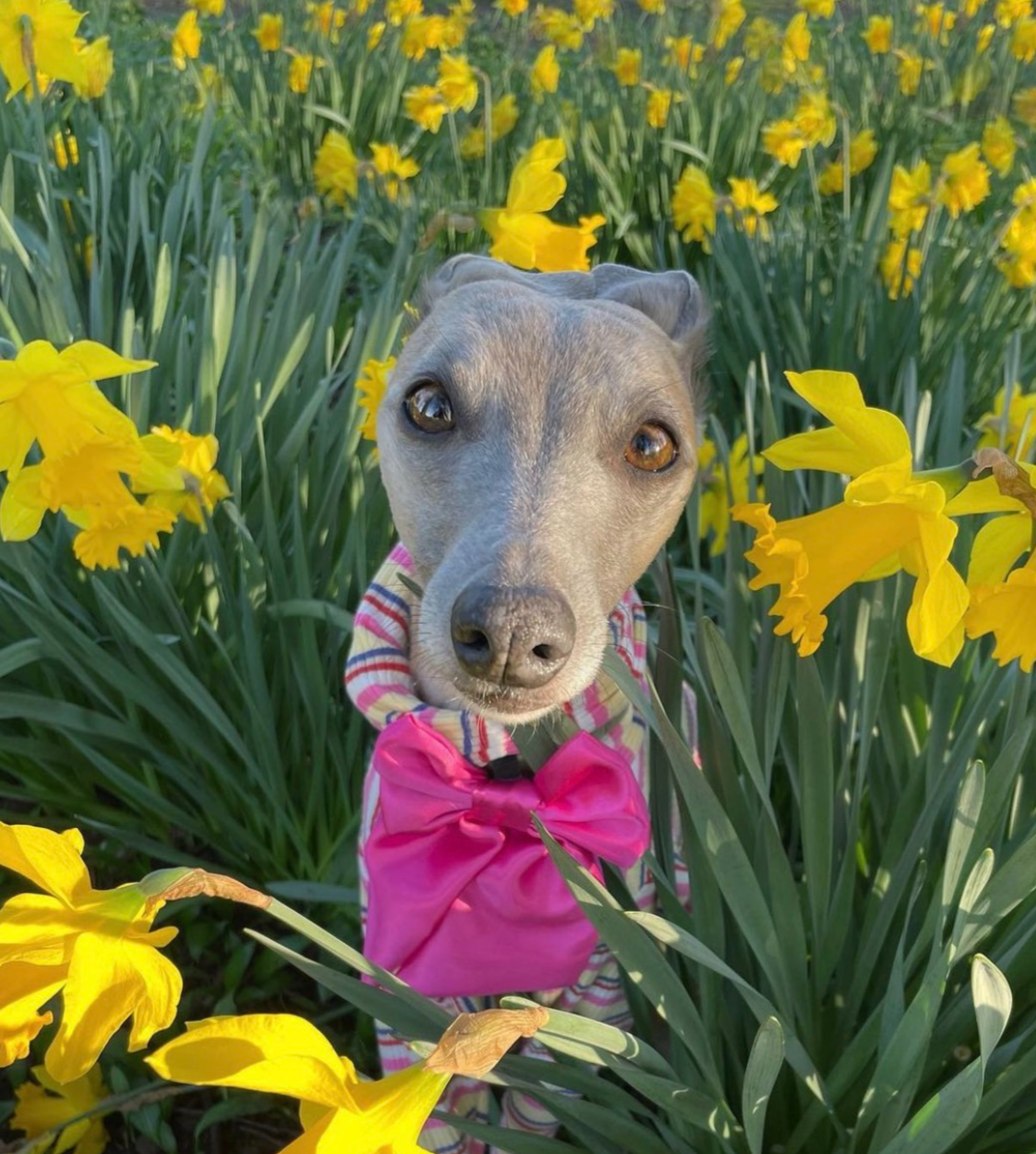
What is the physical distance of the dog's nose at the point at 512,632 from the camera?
839 millimetres

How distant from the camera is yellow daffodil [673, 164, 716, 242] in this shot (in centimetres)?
285

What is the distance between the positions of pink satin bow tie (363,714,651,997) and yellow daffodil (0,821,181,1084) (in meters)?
0.51

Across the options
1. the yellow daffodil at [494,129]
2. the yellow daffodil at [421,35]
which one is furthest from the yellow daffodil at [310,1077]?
the yellow daffodil at [421,35]

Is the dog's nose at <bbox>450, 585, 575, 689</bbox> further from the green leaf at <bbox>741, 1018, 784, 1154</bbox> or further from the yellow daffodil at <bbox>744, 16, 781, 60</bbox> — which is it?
the yellow daffodil at <bbox>744, 16, 781, 60</bbox>

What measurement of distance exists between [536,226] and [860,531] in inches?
41.2

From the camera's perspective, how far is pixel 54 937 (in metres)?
0.57

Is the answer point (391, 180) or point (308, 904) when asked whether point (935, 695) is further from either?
point (391, 180)

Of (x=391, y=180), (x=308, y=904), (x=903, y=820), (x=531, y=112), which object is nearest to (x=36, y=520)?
(x=308, y=904)

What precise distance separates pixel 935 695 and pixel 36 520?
3.53ft

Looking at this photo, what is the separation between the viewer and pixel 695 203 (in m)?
2.89

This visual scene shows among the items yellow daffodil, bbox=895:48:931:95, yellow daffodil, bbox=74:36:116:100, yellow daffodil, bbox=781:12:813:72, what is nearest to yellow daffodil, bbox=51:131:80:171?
yellow daffodil, bbox=74:36:116:100

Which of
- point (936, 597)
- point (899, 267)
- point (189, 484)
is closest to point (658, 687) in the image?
point (936, 597)

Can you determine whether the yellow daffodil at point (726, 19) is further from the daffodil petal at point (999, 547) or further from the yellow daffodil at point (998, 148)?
the daffodil petal at point (999, 547)

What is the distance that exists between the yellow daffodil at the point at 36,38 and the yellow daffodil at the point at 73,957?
1463 millimetres
